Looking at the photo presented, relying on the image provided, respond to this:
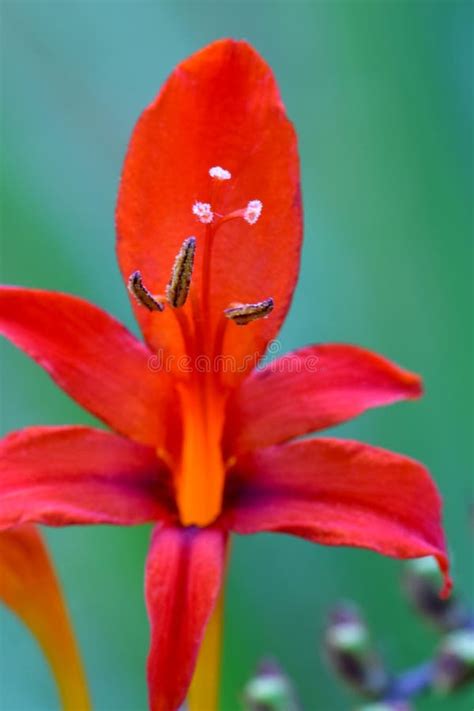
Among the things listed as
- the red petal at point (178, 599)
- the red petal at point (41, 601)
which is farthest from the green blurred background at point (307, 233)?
the red petal at point (178, 599)

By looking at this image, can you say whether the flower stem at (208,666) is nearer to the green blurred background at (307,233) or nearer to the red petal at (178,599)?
the red petal at (178,599)

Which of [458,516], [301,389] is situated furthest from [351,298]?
[301,389]

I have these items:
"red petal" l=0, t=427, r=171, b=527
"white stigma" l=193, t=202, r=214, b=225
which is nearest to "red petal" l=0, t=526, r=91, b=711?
"red petal" l=0, t=427, r=171, b=527

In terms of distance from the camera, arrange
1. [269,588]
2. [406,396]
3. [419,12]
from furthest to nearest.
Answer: [419,12]
[269,588]
[406,396]

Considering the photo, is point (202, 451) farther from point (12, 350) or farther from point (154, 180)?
point (12, 350)

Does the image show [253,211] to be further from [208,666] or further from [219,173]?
[208,666]
